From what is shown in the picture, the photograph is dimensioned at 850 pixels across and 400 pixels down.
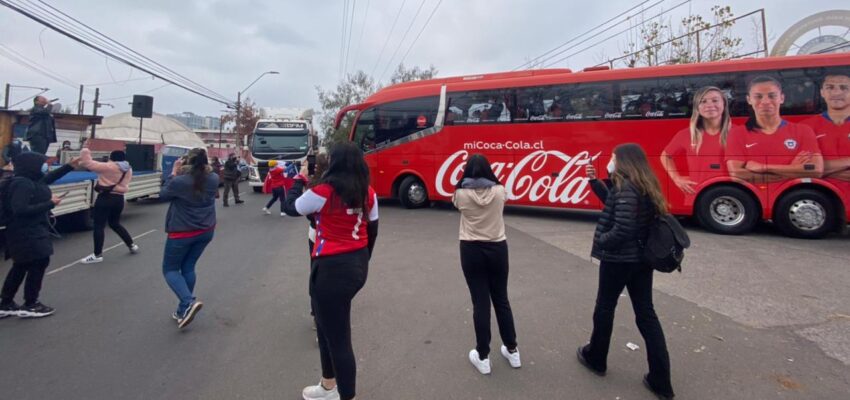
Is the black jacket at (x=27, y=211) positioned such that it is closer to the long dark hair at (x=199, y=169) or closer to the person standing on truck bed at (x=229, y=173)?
the long dark hair at (x=199, y=169)

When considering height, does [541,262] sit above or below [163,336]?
above

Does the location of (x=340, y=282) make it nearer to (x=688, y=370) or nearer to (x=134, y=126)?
(x=688, y=370)

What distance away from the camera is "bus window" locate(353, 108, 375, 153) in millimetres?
12336

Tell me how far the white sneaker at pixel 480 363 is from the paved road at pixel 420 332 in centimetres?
6

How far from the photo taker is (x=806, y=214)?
7.84m

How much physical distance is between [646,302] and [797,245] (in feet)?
23.0

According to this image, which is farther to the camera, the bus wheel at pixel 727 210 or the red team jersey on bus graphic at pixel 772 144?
the bus wheel at pixel 727 210

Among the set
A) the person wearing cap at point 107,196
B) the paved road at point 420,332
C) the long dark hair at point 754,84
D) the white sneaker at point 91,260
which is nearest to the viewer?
the paved road at point 420,332

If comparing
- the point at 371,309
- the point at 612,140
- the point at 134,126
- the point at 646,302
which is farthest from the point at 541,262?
the point at 134,126

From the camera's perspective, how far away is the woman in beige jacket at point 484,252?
10.0 ft

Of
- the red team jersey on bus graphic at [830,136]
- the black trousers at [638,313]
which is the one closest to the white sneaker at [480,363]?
the black trousers at [638,313]

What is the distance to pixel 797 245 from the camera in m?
7.39

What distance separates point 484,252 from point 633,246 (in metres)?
1.02

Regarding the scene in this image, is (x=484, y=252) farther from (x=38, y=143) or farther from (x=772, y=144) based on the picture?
(x=38, y=143)
